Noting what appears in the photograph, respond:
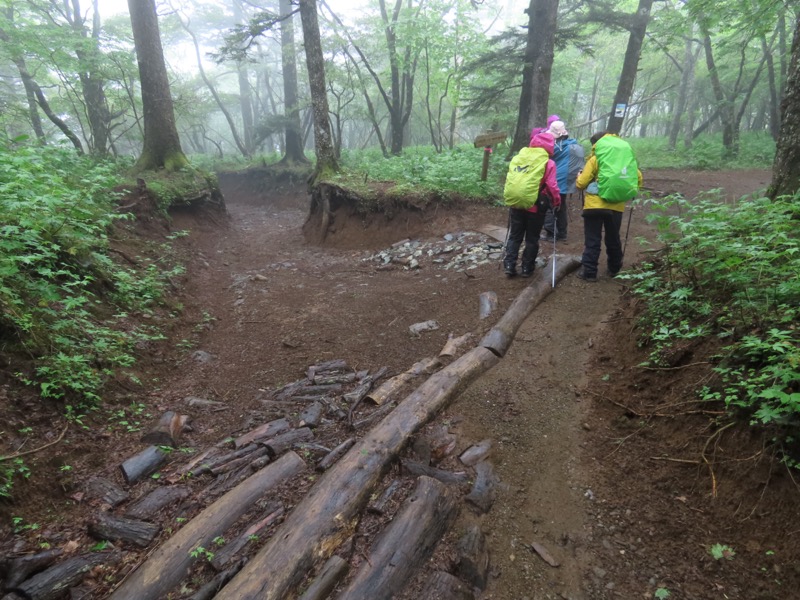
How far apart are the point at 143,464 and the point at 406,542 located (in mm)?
2445

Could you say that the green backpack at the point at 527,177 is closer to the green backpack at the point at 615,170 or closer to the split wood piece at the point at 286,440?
the green backpack at the point at 615,170

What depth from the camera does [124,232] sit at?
8508 mm

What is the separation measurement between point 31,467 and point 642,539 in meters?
4.45

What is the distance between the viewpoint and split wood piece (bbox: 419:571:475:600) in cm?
234

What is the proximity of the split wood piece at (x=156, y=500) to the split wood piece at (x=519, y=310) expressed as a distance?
335 centimetres

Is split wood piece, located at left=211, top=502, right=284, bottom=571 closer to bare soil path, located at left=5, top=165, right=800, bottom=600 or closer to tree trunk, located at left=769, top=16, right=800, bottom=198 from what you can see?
bare soil path, located at left=5, top=165, right=800, bottom=600

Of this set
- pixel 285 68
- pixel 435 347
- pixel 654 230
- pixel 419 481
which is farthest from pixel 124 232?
pixel 285 68

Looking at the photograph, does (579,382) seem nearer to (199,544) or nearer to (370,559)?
(370,559)

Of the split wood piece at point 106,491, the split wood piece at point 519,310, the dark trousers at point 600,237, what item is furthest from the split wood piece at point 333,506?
the dark trousers at point 600,237

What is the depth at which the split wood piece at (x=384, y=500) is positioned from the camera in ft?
9.38

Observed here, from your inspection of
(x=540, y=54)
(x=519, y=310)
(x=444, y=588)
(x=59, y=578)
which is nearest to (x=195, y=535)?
(x=59, y=578)

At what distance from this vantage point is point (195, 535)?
8.92 feet

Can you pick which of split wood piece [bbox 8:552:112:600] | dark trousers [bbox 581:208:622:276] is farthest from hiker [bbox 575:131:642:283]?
split wood piece [bbox 8:552:112:600]

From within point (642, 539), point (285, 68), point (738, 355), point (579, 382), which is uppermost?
point (285, 68)
